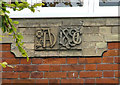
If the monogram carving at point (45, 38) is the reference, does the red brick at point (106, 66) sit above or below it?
below

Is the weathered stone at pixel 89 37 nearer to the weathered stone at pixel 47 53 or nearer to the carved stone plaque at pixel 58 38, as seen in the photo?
the carved stone plaque at pixel 58 38

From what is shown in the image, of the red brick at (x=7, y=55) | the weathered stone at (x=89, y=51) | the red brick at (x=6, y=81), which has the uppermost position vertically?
the weathered stone at (x=89, y=51)

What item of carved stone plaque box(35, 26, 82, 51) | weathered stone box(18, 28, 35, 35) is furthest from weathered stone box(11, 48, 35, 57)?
weathered stone box(18, 28, 35, 35)

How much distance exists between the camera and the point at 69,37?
129 inches

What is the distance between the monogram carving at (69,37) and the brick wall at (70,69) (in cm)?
23

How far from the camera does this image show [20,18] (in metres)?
3.32

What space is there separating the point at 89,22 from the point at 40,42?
2.76ft

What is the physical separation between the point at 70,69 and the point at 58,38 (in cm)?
53

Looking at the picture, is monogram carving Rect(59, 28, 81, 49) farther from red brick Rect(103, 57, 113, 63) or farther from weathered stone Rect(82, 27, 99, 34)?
red brick Rect(103, 57, 113, 63)

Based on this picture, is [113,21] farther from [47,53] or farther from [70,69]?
[47,53]

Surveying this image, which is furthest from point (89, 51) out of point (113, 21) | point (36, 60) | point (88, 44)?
point (36, 60)

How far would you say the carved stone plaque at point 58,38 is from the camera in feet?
10.7

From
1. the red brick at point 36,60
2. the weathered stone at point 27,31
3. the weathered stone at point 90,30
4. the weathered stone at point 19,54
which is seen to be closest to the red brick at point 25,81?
the red brick at point 36,60

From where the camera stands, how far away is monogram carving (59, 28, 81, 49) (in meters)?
3.26
